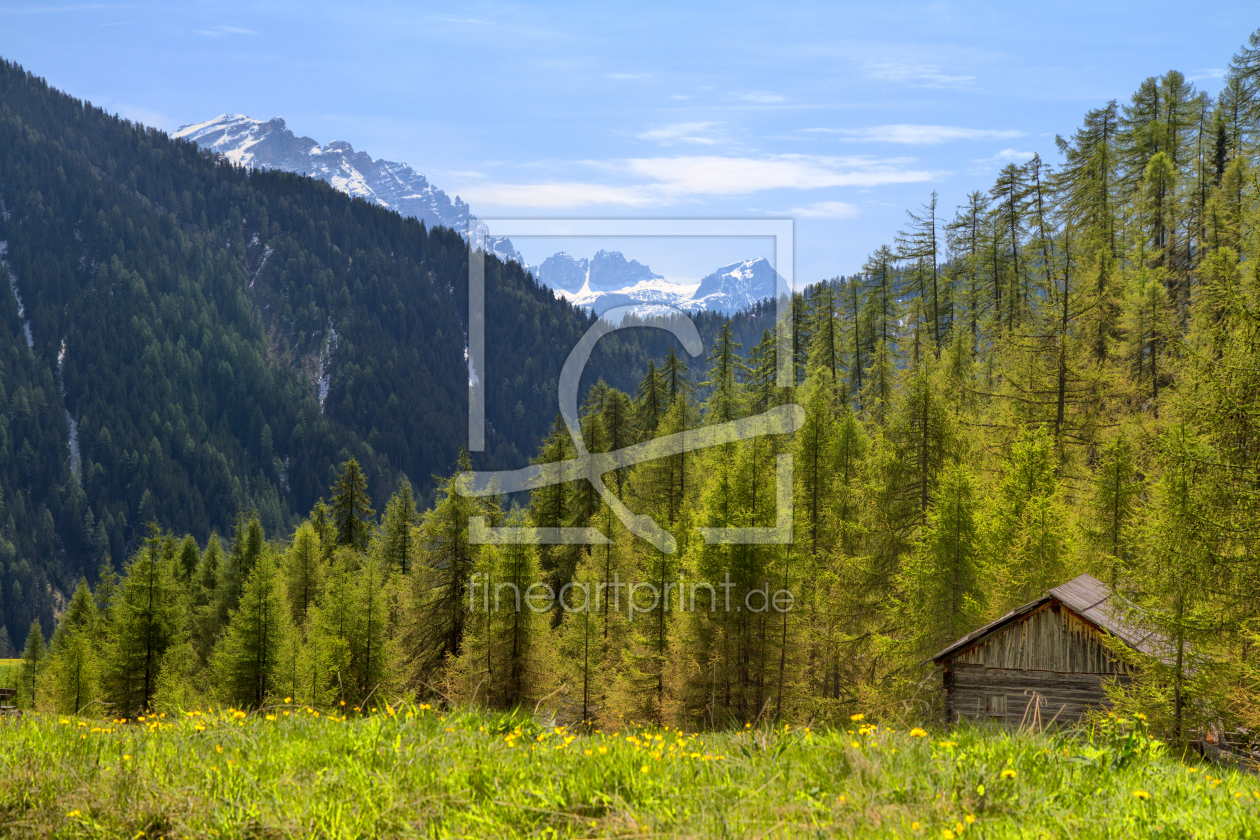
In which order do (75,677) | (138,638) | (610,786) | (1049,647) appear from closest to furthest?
(610,786), (1049,647), (138,638), (75,677)

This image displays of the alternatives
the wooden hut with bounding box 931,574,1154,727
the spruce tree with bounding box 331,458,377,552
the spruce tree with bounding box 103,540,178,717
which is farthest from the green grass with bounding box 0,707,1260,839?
the spruce tree with bounding box 331,458,377,552

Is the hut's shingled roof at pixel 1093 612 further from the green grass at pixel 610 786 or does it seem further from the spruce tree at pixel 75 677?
the spruce tree at pixel 75 677

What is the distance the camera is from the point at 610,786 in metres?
4.71

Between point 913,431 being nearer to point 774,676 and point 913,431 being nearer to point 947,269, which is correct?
point 774,676

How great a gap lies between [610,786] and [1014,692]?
829 inches

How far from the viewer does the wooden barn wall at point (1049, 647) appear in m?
21.1

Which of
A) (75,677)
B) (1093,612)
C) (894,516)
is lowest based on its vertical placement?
(75,677)

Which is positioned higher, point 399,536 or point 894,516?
point 894,516

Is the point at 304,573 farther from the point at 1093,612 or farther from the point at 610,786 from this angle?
the point at 610,786

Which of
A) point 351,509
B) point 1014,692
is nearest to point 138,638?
point 351,509

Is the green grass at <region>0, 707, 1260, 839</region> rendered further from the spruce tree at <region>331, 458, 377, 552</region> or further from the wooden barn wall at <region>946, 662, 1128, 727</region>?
the spruce tree at <region>331, 458, 377, 552</region>

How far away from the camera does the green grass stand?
13.6 ft

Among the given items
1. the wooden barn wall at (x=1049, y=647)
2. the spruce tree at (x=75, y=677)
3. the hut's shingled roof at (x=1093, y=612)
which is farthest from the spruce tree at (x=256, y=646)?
the wooden barn wall at (x=1049, y=647)

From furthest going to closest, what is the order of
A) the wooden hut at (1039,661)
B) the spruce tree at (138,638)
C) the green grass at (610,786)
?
the spruce tree at (138,638), the wooden hut at (1039,661), the green grass at (610,786)
